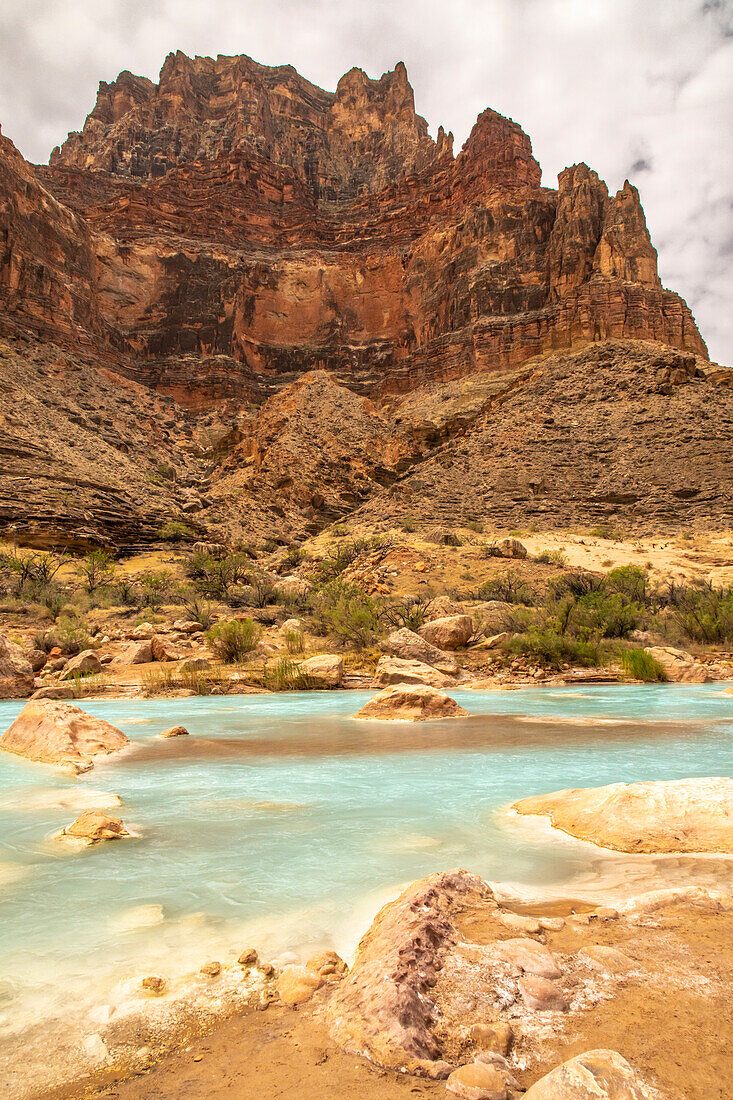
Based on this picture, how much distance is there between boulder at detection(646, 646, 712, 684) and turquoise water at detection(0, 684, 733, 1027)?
13.7ft

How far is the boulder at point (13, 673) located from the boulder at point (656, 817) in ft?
33.6

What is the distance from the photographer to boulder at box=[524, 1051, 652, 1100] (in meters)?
1.51

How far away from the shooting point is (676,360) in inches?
1865

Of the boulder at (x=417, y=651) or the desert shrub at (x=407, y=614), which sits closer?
the boulder at (x=417, y=651)

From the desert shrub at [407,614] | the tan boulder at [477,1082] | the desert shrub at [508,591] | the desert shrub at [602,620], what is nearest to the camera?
the tan boulder at [477,1082]

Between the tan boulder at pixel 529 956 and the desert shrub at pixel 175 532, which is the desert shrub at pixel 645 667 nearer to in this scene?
the tan boulder at pixel 529 956

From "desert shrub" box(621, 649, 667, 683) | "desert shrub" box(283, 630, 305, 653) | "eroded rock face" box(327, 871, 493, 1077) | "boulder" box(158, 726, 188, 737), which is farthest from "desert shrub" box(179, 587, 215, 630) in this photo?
"eroded rock face" box(327, 871, 493, 1077)

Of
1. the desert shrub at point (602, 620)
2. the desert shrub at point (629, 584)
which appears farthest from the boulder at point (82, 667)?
the desert shrub at point (629, 584)

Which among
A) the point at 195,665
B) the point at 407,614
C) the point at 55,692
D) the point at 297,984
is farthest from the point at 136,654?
the point at 297,984

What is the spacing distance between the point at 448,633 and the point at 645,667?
13.7 ft

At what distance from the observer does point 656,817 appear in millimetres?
3912

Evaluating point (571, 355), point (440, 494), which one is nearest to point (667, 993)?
point (440, 494)

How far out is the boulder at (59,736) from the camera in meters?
6.52

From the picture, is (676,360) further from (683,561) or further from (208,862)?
(208,862)
